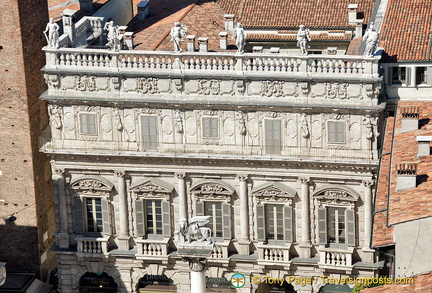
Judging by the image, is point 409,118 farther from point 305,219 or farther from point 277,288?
point 277,288

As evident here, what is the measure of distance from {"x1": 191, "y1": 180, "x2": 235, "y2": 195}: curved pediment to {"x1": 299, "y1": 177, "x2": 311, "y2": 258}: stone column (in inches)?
147

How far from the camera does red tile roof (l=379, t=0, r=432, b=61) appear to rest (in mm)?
76312

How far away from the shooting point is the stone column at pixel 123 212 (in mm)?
77875

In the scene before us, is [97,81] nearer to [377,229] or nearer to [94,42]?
[94,42]

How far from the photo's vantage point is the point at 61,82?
77.4 m

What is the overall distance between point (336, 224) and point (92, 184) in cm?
1309

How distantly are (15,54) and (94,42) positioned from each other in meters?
6.60

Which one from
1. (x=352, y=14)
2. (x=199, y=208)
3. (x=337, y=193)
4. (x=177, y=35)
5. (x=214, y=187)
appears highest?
(x=177, y=35)

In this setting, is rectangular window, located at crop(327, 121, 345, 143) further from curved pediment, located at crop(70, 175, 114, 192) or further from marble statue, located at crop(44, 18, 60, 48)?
marble statue, located at crop(44, 18, 60, 48)

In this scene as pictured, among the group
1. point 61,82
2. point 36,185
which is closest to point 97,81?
point 61,82

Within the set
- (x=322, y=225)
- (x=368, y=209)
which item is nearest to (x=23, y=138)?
(x=322, y=225)

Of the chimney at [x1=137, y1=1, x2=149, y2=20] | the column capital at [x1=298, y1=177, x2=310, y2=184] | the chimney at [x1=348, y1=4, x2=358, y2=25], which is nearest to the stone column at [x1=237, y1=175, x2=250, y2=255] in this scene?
the column capital at [x1=298, y1=177, x2=310, y2=184]

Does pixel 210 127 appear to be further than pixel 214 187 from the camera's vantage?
No

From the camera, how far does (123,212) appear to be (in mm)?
78188
